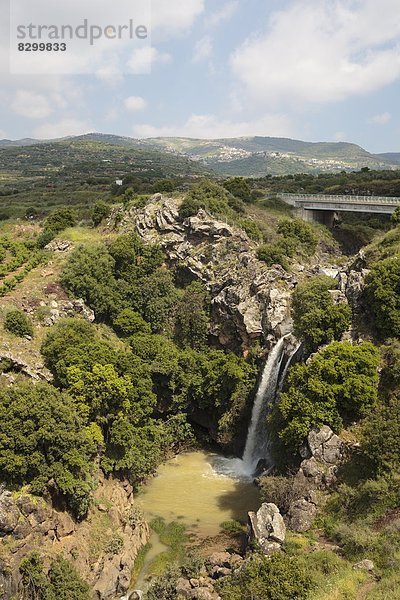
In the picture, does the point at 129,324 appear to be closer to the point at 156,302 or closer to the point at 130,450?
the point at 156,302

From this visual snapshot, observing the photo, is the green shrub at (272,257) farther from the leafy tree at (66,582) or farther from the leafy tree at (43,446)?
the leafy tree at (66,582)

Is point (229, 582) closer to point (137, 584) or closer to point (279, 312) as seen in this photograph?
point (137, 584)

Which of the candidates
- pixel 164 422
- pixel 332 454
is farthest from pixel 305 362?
pixel 164 422

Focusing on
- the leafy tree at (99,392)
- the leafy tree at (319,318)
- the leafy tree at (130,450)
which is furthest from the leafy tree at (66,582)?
the leafy tree at (319,318)

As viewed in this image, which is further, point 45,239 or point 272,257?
point 45,239

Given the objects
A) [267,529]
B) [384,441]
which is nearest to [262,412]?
[384,441]

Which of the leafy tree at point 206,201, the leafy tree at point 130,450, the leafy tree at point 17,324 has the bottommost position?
the leafy tree at point 130,450
